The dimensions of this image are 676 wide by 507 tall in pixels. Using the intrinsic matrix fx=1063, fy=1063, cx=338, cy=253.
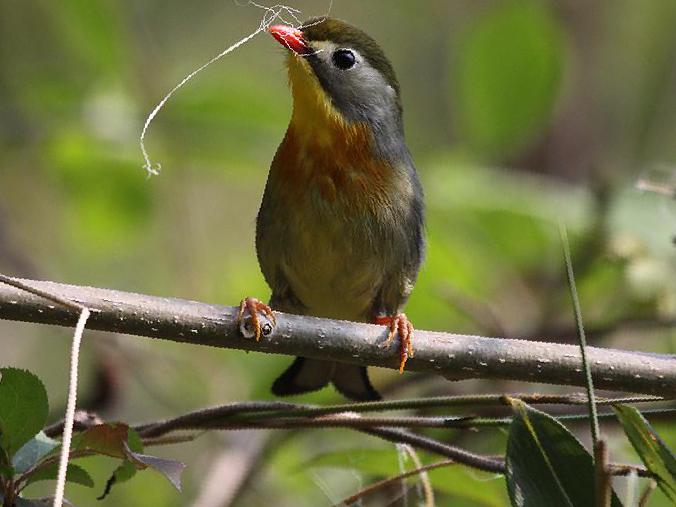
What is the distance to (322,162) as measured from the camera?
11.3 ft

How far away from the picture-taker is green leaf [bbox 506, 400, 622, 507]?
1.75 meters

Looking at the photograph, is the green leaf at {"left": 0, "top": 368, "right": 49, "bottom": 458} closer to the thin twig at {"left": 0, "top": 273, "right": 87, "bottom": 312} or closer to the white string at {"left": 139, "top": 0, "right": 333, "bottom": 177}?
the thin twig at {"left": 0, "top": 273, "right": 87, "bottom": 312}

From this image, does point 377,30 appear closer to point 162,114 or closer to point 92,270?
point 92,270

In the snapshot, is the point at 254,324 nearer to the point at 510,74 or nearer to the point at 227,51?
the point at 227,51

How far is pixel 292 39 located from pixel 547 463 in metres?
2.02

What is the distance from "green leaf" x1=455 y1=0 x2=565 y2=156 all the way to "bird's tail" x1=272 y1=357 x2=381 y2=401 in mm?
1266

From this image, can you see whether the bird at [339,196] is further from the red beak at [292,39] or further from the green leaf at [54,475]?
the green leaf at [54,475]

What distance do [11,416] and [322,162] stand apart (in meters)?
1.82

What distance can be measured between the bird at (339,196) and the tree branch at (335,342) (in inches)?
55.4

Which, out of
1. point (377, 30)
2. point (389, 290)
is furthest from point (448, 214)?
point (377, 30)

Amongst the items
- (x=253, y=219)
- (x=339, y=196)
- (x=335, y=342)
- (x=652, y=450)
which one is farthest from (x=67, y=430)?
(x=253, y=219)

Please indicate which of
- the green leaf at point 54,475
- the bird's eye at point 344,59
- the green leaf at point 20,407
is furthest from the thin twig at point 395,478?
the bird's eye at point 344,59

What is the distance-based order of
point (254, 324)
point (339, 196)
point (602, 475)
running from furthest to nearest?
point (339, 196) → point (254, 324) → point (602, 475)

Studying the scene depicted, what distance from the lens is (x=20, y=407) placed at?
178cm
